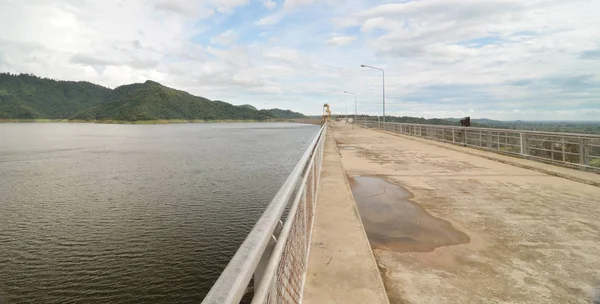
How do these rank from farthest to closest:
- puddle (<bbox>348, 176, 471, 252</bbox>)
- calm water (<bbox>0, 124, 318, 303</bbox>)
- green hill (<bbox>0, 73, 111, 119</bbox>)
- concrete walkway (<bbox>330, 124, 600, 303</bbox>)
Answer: green hill (<bbox>0, 73, 111, 119</bbox>) < calm water (<bbox>0, 124, 318, 303</bbox>) < puddle (<bbox>348, 176, 471, 252</bbox>) < concrete walkway (<bbox>330, 124, 600, 303</bbox>)

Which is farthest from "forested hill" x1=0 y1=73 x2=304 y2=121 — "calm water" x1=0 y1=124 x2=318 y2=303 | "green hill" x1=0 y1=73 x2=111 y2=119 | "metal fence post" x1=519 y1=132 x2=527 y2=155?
"metal fence post" x1=519 y1=132 x2=527 y2=155

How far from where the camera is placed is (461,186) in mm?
8336

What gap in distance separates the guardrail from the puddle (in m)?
6.17

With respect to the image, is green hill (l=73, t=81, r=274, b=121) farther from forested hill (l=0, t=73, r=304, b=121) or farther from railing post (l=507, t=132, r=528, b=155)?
railing post (l=507, t=132, r=528, b=155)

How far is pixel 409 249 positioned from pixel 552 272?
1.56 m

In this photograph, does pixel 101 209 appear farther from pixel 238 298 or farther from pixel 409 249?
pixel 238 298

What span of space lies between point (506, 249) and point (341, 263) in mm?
2337

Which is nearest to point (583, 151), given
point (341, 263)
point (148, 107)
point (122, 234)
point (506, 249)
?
point (506, 249)

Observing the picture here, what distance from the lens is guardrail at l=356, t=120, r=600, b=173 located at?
31.8 feet

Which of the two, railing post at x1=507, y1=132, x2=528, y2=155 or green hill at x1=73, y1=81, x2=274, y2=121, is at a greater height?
green hill at x1=73, y1=81, x2=274, y2=121

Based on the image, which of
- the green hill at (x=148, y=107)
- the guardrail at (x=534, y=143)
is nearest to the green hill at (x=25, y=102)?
the green hill at (x=148, y=107)

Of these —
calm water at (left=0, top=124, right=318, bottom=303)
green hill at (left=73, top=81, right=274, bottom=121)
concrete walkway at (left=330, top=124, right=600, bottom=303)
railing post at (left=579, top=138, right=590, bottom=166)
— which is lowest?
calm water at (left=0, top=124, right=318, bottom=303)

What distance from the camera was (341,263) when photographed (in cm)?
383

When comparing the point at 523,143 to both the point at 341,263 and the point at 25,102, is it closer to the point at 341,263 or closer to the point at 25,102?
the point at 341,263
